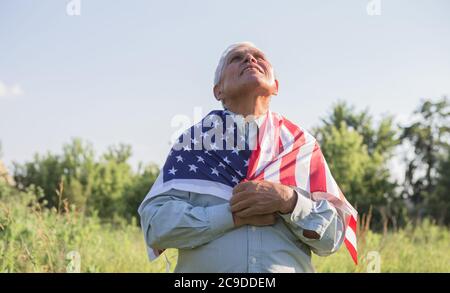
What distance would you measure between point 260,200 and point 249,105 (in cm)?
52

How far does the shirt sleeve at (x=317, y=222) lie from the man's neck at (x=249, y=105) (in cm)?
43

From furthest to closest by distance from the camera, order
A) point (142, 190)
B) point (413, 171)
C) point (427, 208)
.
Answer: point (413, 171) → point (427, 208) → point (142, 190)

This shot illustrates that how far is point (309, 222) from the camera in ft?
7.58

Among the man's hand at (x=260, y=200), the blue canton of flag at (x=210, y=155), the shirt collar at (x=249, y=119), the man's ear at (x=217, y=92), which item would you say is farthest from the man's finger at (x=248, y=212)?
the man's ear at (x=217, y=92)

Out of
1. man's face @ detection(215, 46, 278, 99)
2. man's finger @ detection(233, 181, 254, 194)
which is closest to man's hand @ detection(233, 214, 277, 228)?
man's finger @ detection(233, 181, 254, 194)

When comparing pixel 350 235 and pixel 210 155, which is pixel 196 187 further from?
pixel 350 235

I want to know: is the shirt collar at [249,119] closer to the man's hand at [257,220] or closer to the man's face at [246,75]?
the man's face at [246,75]

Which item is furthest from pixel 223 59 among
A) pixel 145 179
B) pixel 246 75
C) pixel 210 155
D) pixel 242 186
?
pixel 145 179

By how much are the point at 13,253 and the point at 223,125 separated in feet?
12.2

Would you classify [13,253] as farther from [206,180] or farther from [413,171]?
[413,171]

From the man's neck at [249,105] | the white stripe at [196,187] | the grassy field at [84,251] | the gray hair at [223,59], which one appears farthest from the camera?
the grassy field at [84,251]

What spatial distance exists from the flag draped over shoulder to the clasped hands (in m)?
0.15

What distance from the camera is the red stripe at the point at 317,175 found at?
2.52 m
